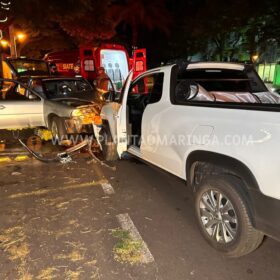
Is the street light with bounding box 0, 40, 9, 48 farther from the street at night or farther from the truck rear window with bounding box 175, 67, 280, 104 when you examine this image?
the truck rear window with bounding box 175, 67, 280, 104

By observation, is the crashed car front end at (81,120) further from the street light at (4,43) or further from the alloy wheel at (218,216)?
the street light at (4,43)

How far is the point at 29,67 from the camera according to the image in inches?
547

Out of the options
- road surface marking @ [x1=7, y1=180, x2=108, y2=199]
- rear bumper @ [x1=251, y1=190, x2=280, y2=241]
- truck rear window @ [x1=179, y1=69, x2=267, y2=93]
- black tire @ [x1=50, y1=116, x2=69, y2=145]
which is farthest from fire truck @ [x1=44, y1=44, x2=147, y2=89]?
rear bumper @ [x1=251, y1=190, x2=280, y2=241]

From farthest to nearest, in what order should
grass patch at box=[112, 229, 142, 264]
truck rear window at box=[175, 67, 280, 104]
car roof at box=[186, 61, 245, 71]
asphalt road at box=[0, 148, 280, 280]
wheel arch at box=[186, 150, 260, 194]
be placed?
truck rear window at box=[175, 67, 280, 104], car roof at box=[186, 61, 245, 71], grass patch at box=[112, 229, 142, 264], asphalt road at box=[0, 148, 280, 280], wheel arch at box=[186, 150, 260, 194]

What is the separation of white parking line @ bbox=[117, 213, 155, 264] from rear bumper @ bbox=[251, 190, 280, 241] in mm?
1117

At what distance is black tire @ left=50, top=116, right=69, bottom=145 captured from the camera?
7.26 meters

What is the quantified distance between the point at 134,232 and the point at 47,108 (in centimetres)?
496

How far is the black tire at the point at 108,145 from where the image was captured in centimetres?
598

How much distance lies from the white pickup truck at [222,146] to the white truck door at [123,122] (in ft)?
1.48

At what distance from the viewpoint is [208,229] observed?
328cm

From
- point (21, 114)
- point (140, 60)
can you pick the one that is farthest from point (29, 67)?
point (21, 114)

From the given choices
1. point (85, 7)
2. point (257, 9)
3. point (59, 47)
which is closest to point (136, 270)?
point (257, 9)

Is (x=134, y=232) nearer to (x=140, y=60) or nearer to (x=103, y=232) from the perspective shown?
(x=103, y=232)

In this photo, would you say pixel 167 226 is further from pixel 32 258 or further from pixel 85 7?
pixel 85 7
